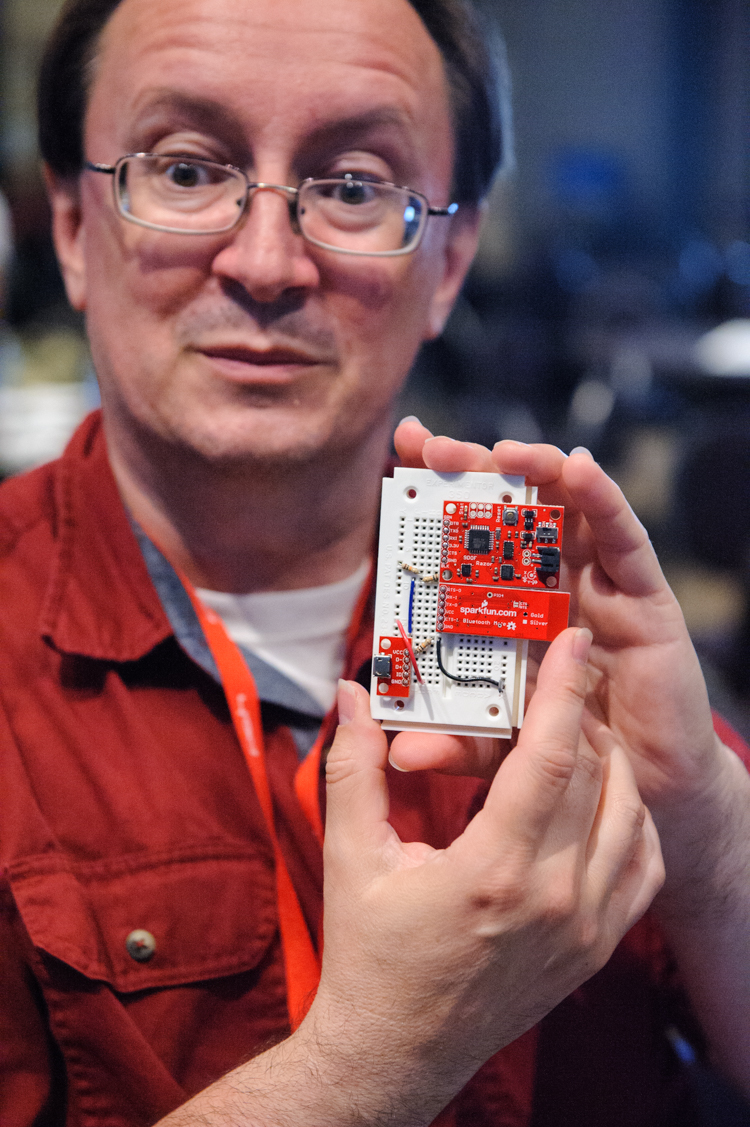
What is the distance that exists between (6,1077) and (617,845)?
803 mm

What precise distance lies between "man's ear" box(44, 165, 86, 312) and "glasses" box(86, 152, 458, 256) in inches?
7.8

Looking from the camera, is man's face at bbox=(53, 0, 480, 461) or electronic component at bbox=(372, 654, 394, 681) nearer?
electronic component at bbox=(372, 654, 394, 681)

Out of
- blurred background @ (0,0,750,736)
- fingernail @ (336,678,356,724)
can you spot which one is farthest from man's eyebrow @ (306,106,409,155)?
blurred background @ (0,0,750,736)

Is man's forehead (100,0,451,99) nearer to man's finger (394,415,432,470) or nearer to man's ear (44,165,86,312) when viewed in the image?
man's ear (44,165,86,312)

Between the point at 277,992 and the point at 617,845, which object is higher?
the point at 617,845

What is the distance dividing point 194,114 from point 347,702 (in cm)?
89

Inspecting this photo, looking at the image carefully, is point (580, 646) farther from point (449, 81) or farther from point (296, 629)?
point (449, 81)

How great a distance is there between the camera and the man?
95cm

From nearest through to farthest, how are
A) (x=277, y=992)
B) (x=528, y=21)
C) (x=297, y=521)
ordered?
(x=277, y=992) < (x=297, y=521) < (x=528, y=21)

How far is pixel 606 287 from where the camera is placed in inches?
290

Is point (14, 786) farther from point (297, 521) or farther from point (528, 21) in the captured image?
point (528, 21)

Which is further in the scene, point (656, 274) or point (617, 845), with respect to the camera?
point (656, 274)

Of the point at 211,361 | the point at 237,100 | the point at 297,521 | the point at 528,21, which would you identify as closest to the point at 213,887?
the point at 297,521

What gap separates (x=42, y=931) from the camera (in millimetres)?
1107
